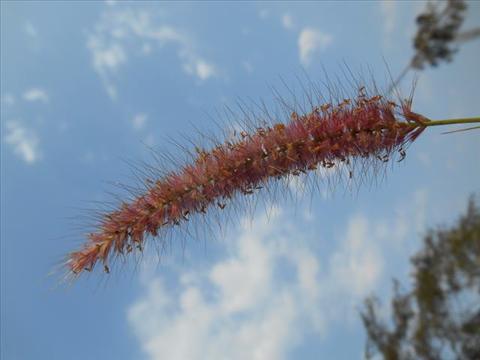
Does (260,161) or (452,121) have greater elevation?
(260,161)

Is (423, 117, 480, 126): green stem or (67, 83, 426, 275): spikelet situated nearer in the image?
(423, 117, 480, 126): green stem

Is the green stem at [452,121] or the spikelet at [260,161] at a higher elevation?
the spikelet at [260,161]

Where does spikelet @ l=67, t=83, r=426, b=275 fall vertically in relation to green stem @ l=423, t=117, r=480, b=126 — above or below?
above

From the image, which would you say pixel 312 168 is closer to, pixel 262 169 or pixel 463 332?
pixel 262 169

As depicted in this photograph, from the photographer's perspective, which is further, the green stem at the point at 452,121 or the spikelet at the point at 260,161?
the spikelet at the point at 260,161

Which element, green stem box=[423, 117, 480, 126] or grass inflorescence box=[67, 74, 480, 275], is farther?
grass inflorescence box=[67, 74, 480, 275]

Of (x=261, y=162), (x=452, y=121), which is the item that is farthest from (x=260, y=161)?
(x=452, y=121)

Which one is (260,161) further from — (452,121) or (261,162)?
(452,121)

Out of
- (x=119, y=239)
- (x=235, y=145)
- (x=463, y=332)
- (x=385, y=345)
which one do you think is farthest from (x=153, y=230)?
(x=463, y=332)
